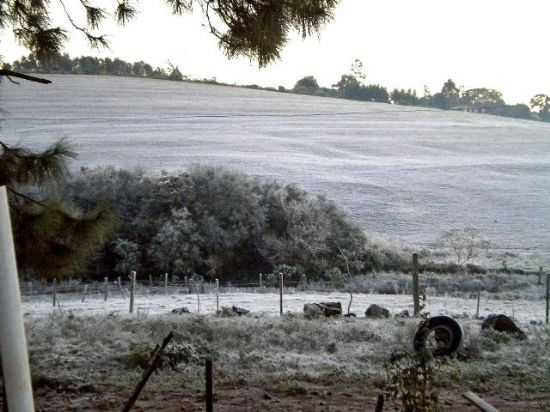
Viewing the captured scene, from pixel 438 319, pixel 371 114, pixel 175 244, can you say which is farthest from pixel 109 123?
pixel 438 319

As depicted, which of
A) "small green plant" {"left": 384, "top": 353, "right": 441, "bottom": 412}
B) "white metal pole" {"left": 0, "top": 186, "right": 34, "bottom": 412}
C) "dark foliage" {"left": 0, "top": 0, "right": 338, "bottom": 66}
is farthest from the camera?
"dark foliage" {"left": 0, "top": 0, "right": 338, "bottom": 66}

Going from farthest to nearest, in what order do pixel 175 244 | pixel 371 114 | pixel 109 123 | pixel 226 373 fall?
pixel 371 114 → pixel 109 123 → pixel 175 244 → pixel 226 373

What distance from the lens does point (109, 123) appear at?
699cm

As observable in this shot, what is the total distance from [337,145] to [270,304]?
6.59ft

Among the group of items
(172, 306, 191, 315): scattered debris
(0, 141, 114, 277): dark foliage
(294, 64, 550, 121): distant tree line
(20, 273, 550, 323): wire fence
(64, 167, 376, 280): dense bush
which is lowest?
(172, 306, 191, 315): scattered debris

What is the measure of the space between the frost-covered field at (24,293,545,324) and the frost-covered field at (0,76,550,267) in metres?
0.45

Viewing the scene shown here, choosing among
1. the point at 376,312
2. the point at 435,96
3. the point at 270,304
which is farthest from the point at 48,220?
the point at 435,96

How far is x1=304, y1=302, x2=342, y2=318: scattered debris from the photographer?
5.62 m

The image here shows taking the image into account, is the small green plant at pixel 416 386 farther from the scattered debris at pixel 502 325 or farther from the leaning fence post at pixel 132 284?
the leaning fence post at pixel 132 284

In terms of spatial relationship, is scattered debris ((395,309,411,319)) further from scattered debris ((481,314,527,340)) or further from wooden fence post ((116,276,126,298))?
wooden fence post ((116,276,126,298))

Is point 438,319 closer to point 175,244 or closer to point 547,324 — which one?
point 547,324

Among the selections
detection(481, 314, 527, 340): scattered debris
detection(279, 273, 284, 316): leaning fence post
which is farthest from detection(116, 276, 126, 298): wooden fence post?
detection(481, 314, 527, 340): scattered debris

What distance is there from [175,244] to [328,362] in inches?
A: 64.4

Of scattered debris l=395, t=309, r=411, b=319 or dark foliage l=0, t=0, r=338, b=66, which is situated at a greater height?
dark foliage l=0, t=0, r=338, b=66
